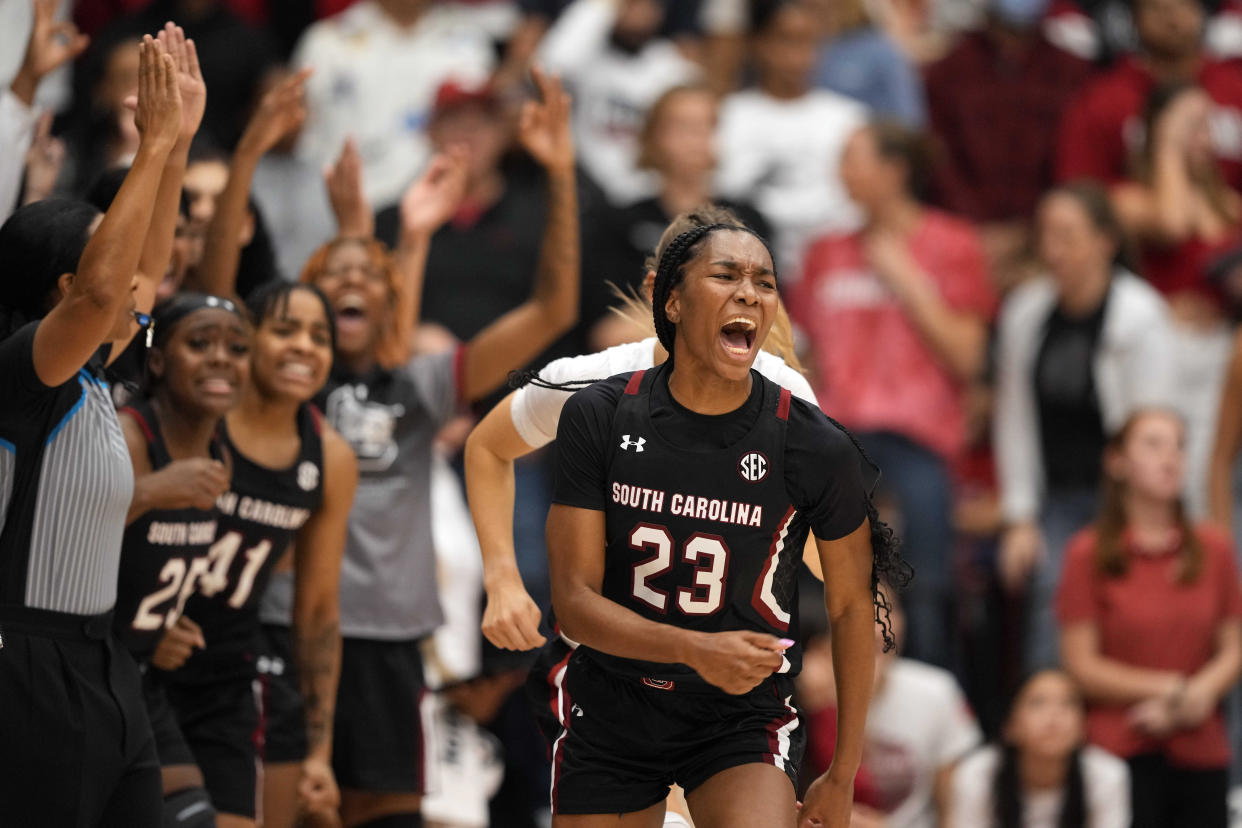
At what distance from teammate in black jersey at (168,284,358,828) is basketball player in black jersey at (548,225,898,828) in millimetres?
1317

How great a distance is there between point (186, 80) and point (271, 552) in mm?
1410

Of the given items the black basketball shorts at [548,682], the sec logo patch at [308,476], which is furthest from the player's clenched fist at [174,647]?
the black basketball shorts at [548,682]

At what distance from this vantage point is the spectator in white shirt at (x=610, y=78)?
378 inches

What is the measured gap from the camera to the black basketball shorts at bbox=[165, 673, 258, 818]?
5.22 meters

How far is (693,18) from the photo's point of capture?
34.4 ft

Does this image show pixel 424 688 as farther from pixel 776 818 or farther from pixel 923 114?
pixel 923 114

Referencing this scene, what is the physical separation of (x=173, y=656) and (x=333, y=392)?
125cm

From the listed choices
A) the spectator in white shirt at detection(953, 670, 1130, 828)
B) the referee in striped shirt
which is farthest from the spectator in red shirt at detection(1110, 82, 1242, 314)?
the referee in striped shirt

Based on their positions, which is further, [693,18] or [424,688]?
[693,18]

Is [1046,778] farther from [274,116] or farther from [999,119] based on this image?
[999,119]

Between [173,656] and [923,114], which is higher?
[923,114]

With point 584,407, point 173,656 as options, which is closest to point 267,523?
point 173,656

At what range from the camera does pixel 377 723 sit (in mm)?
5883

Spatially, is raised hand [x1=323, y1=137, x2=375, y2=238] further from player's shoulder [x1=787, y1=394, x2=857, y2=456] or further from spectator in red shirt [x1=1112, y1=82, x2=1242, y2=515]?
spectator in red shirt [x1=1112, y1=82, x2=1242, y2=515]
